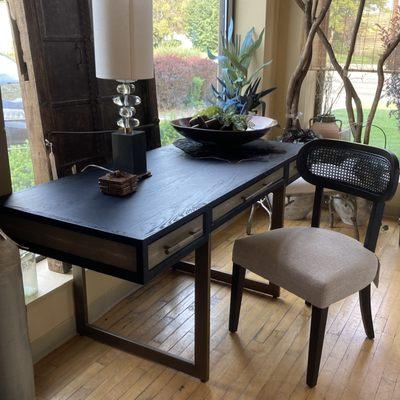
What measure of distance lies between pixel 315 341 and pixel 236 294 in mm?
451

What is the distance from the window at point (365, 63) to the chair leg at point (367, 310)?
5.81 feet

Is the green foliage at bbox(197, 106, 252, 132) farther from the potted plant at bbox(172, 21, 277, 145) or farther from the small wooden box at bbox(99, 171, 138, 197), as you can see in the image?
the small wooden box at bbox(99, 171, 138, 197)

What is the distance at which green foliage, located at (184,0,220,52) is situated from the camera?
2918 mm

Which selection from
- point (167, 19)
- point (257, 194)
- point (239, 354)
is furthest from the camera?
point (167, 19)

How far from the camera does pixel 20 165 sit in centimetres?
193

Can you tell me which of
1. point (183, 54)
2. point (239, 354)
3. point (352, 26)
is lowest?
point (239, 354)

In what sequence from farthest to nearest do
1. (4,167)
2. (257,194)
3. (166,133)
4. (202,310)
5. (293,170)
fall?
(166,133)
(293,170)
(257,194)
(202,310)
(4,167)

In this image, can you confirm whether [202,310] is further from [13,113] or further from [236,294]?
[13,113]

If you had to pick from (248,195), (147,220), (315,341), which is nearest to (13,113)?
(147,220)

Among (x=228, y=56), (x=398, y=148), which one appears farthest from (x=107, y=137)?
(x=398, y=148)

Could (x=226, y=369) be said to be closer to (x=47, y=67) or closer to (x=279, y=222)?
(x=279, y=222)

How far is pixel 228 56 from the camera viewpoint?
3.15 m

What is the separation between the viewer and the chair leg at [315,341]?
1.77 m

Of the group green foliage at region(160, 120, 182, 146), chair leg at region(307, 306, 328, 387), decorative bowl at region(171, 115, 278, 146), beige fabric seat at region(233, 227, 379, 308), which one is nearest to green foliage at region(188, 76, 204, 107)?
green foliage at region(160, 120, 182, 146)
